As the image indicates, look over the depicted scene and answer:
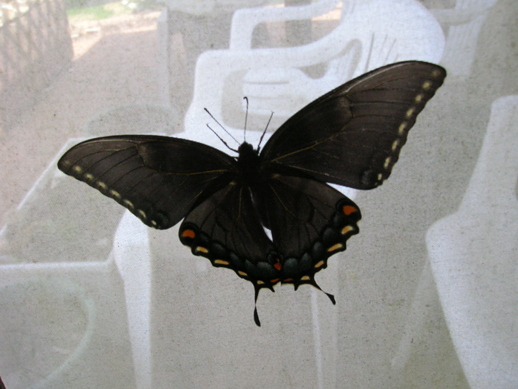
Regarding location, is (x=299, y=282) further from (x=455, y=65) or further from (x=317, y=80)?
(x=455, y=65)

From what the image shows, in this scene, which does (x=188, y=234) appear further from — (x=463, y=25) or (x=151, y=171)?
(x=463, y=25)

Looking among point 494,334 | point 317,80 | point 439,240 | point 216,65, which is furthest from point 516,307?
point 216,65

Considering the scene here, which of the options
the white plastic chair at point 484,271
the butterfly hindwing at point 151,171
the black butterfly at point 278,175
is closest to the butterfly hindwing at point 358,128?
the black butterfly at point 278,175

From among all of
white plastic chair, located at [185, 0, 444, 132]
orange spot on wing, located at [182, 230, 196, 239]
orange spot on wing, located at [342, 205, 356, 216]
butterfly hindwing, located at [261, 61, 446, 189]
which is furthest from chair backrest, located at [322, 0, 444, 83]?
orange spot on wing, located at [182, 230, 196, 239]

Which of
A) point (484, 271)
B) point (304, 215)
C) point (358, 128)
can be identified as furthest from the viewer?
point (484, 271)

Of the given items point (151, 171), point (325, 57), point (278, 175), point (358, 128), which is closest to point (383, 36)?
point (325, 57)
